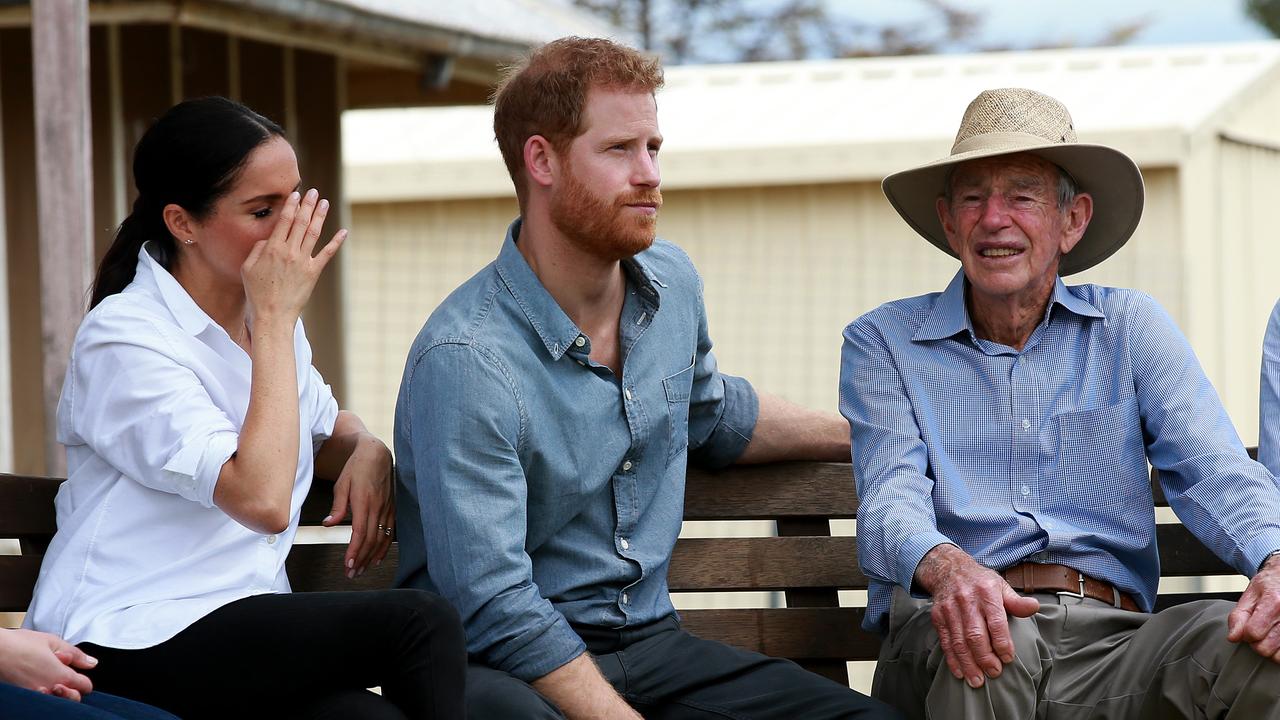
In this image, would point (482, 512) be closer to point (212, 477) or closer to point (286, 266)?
point (212, 477)

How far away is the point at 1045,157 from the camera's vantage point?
348 cm

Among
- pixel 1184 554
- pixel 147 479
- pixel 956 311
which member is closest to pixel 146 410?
pixel 147 479

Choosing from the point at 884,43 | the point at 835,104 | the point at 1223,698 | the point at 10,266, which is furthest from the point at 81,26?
the point at 884,43

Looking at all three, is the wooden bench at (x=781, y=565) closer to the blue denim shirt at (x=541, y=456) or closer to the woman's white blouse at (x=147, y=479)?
the blue denim shirt at (x=541, y=456)

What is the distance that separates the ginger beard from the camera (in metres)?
3.15

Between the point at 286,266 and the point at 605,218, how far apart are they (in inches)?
24.9

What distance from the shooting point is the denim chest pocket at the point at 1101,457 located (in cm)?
338

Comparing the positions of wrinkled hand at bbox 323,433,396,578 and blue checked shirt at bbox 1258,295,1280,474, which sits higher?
blue checked shirt at bbox 1258,295,1280,474

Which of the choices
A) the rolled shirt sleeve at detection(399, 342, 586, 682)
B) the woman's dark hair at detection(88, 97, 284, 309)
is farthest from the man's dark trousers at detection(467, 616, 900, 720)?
the woman's dark hair at detection(88, 97, 284, 309)

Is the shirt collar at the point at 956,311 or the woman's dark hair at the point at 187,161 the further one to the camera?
the shirt collar at the point at 956,311

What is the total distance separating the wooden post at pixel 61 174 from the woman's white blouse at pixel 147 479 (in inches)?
88.2

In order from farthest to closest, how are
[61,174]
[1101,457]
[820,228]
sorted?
[820,228] → [61,174] → [1101,457]

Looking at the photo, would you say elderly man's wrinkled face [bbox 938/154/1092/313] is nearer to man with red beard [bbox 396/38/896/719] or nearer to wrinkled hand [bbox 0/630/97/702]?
man with red beard [bbox 396/38/896/719]

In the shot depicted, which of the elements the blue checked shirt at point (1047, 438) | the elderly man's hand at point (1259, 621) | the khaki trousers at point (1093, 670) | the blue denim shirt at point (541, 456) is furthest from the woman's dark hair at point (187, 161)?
the elderly man's hand at point (1259, 621)
